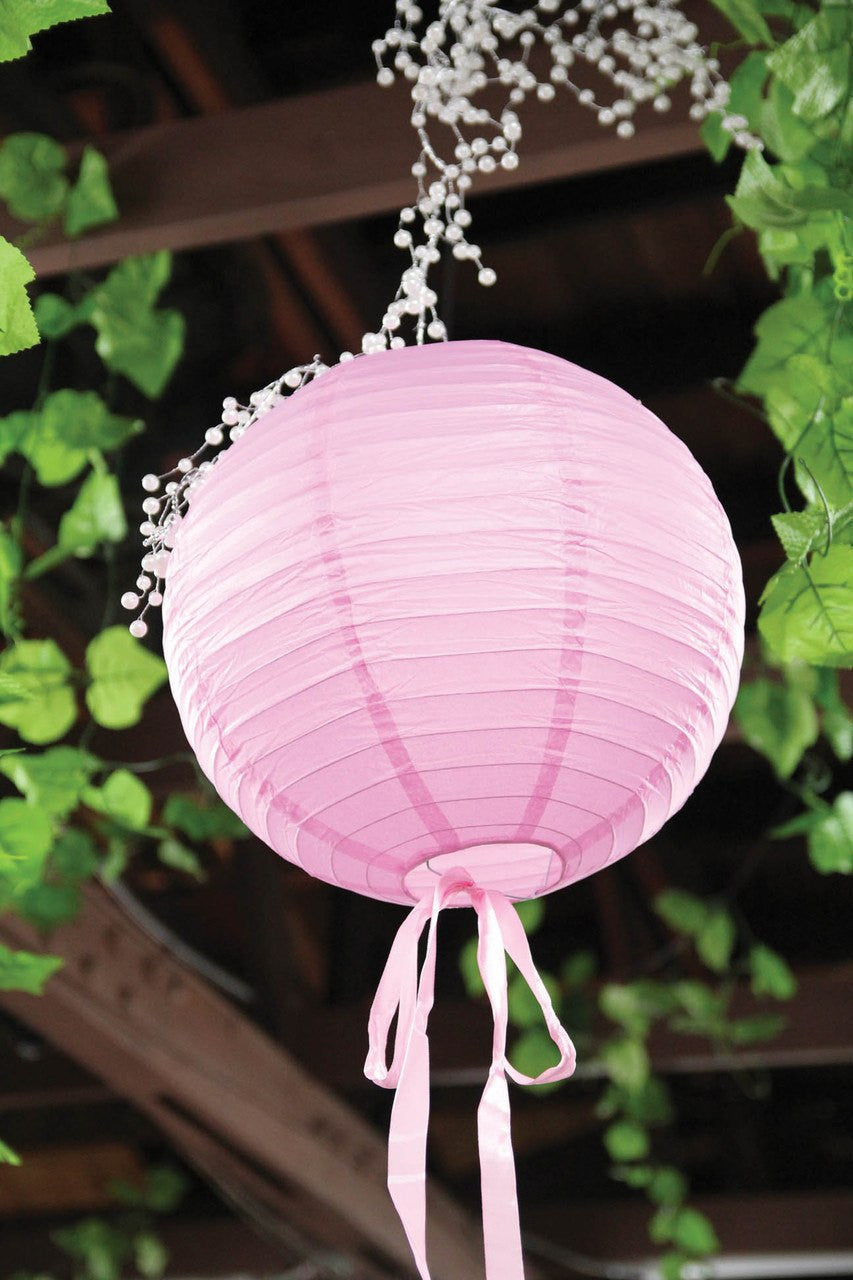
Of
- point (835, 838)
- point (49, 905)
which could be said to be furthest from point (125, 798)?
point (835, 838)

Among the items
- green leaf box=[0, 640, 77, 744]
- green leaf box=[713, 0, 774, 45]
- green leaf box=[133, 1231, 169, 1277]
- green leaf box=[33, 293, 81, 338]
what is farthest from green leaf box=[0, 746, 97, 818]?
green leaf box=[133, 1231, 169, 1277]

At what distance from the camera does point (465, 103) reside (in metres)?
1.17

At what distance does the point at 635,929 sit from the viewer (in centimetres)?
343

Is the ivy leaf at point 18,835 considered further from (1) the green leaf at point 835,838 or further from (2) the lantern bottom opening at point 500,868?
(1) the green leaf at point 835,838

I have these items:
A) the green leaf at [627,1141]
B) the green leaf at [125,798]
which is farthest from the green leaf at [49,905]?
the green leaf at [627,1141]

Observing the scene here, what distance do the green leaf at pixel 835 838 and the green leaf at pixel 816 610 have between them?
2.87ft

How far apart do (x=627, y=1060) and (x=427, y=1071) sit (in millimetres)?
2139

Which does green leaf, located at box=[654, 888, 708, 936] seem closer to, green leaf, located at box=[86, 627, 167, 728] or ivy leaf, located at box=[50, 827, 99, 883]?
ivy leaf, located at box=[50, 827, 99, 883]

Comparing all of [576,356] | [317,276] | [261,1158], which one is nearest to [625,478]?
[317,276]

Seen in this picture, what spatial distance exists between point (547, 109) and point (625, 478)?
79cm

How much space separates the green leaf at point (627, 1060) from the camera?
2.86m

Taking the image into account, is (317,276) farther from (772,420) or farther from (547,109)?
(772,420)

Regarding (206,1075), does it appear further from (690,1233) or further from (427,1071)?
(427,1071)

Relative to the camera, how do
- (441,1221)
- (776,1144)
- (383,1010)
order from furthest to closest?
1. (776,1144)
2. (441,1221)
3. (383,1010)
